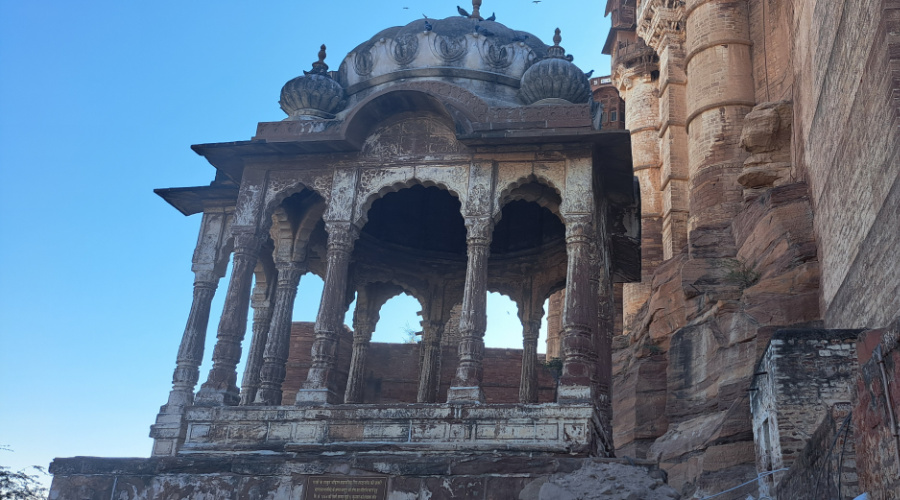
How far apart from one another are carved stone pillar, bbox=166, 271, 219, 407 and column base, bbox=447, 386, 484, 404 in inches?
153

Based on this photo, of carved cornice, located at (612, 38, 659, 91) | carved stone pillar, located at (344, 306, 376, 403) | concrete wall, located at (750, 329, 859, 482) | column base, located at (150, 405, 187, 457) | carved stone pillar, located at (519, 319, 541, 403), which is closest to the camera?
concrete wall, located at (750, 329, 859, 482)

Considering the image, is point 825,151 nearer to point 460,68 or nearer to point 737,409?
point 737,409

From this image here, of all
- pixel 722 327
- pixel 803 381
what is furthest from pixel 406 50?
pixel 803 381

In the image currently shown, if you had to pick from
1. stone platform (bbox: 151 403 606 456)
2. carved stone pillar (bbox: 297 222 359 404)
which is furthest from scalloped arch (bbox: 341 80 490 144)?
stone platform (bbox: 151 403 606 456)

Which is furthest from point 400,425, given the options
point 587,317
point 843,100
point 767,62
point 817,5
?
point 767,62

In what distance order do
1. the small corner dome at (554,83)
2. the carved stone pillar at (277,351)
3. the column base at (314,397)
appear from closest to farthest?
the column base at (314,397) → the carved stone pillar at (277,351) → the small corner dome at (554,83)

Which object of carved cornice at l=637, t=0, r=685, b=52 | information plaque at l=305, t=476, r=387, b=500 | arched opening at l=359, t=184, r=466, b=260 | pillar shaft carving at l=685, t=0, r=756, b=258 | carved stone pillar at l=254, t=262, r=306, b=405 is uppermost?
carved cornice at l=637, t=0, r=685, b=52

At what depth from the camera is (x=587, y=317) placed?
36.2 ft

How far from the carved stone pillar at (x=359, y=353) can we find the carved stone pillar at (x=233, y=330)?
121 inches

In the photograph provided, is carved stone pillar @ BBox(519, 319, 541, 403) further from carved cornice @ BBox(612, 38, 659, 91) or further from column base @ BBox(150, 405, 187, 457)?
carved cornice @ BBox(612, 38, 659, 91)

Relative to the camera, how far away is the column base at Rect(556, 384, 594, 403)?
10.3m

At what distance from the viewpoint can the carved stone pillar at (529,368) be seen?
14.6 m

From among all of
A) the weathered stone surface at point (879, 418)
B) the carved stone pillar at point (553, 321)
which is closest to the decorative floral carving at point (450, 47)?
the weathered stone surface at point (879, 418)

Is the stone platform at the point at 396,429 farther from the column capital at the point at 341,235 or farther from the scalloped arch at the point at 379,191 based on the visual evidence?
the scalloped arch at the point at 379,191
